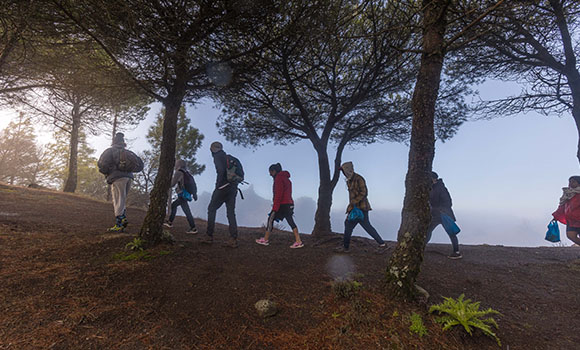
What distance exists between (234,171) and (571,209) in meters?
7.91

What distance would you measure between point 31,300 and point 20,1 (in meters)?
4.21

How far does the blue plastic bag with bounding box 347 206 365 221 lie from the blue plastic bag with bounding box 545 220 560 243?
489cm

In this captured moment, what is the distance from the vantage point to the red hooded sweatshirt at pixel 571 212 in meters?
5.25

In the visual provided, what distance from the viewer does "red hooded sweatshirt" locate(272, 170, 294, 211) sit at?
560 cm

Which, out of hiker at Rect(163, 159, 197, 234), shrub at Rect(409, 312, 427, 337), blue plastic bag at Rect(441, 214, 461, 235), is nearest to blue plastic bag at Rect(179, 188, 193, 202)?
hiker at Rect(163, 159, 197, 234)

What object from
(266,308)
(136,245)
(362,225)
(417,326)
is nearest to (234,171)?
(136,245)

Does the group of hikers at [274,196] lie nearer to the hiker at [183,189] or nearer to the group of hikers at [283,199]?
the group of hikers at [283,199]

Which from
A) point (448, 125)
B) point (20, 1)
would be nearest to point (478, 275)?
point (448, 125)

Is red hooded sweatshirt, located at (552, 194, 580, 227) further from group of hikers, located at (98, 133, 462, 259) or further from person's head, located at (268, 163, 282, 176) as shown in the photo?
person's head, located at (268, 163, 282, 176)

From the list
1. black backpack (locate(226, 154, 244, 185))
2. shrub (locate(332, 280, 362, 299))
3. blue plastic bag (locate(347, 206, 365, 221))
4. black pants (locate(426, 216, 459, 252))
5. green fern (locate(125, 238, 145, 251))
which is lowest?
shrub (locate(332, 280, 362, 299))

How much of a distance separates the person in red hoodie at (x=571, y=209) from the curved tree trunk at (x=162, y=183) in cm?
906

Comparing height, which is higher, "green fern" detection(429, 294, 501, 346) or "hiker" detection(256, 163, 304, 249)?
"hiker" detection(256, 163, 304, 249)

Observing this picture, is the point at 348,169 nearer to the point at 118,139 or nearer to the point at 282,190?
the point at 282,190

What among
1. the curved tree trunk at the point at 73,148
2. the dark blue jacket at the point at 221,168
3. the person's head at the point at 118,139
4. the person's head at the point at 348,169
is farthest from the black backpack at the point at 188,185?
the curved tree trunk at the point at 73,148
